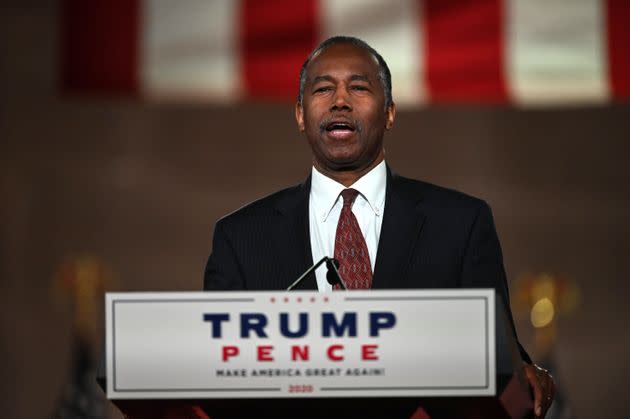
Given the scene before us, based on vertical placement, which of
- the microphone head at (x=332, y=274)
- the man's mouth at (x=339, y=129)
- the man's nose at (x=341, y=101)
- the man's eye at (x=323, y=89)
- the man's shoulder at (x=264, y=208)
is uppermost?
the man's eye at (x=323, y=89)

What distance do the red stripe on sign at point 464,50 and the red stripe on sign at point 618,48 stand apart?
40 cm

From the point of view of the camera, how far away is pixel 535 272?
18.1 feet

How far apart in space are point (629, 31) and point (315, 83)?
2804mm

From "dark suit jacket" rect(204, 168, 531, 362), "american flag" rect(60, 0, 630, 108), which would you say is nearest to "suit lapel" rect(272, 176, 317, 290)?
"dark suit jacket" rect(204, 168, 531, 362)

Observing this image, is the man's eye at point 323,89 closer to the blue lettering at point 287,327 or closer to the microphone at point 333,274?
the microphone at point 333,274

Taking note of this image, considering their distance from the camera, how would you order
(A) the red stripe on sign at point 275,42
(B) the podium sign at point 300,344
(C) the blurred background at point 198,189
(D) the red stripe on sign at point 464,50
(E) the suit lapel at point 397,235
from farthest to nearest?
(C) the blurred background at point 198,189 → (A) the red stripe on sign at point 275,42 → (D) the red stripe on sign at point 464,50 → (E) the suit lapel at point 397,235 → (B) the podium sign at point 300,344

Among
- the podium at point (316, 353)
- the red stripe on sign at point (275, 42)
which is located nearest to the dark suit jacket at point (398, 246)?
the podium at point (316, 353)

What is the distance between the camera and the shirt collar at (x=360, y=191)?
205 centimetres

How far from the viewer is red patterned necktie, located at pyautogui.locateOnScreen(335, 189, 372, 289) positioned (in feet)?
6.35

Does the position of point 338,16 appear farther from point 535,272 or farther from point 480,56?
point 535,272

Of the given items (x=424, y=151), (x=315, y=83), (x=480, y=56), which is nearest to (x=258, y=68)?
(x=480, y=56)

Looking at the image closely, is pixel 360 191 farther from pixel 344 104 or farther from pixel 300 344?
pixel 300 344

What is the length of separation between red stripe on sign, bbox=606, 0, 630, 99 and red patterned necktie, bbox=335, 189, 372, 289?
277 cm

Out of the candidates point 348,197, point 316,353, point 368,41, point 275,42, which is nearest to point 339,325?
point 316,353
